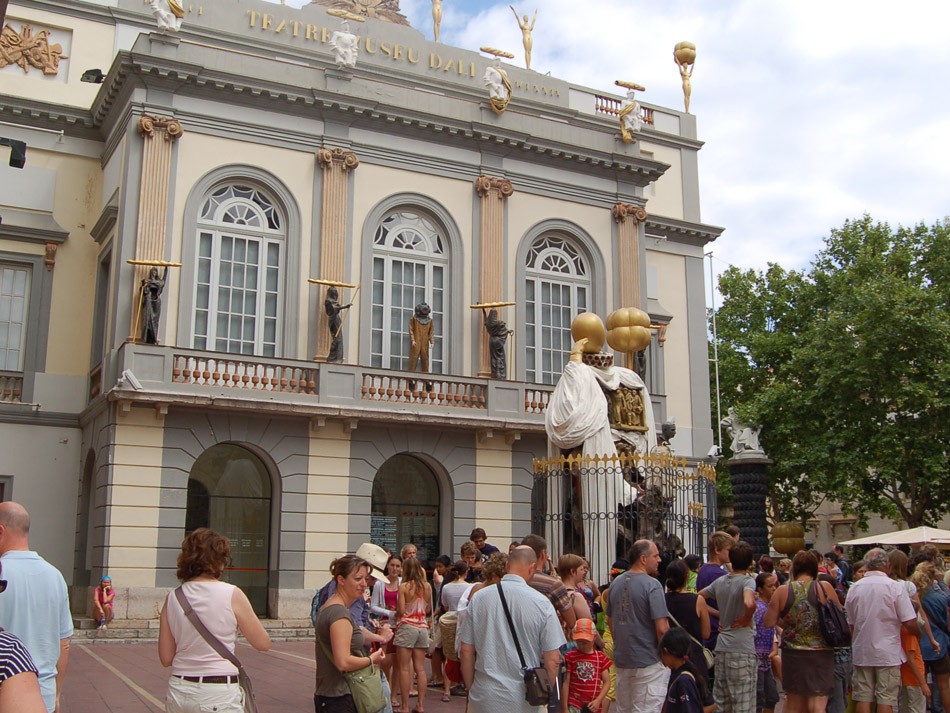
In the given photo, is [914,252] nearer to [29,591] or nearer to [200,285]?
[200,285]

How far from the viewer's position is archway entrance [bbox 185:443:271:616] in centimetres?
2317

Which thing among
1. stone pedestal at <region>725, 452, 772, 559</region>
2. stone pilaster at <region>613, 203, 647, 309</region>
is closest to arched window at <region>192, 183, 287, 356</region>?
stone pilaster at <region>613, 203, 647, 309</region>

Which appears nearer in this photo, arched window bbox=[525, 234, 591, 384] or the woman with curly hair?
the woman with curly hair

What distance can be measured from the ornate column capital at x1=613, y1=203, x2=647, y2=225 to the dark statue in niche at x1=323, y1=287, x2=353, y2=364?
8765 millimetres

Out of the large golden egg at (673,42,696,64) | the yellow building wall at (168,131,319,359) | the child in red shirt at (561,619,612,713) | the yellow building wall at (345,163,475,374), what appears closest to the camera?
the child in red shirt at (561,619,612,713)

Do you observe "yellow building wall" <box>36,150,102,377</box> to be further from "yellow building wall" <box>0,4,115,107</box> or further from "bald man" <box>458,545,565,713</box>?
"bald man" <box>458,545,565,713</box>

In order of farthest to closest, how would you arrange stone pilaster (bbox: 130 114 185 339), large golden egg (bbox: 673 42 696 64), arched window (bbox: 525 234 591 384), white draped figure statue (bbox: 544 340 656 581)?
1. large golden egg (bbox: 673 42 696 64)
2. arched window (bbox: 525 234 591 384)
3. stone pilaster (bbox: 130 114 185 339)
4. white draped figure statue (bbox: 544 340 656 581)

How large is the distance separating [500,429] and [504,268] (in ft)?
14.3

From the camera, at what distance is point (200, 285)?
941 inches

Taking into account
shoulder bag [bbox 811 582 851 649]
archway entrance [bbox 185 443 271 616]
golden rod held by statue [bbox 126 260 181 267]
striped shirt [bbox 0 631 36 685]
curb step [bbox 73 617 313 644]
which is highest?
golden rod held by statue [bbox 126 260 181 267]

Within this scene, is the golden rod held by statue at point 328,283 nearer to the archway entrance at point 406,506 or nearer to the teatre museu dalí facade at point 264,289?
the teatre museu dalí facade at point 264,289

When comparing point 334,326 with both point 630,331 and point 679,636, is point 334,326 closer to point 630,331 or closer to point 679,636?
point 630,331

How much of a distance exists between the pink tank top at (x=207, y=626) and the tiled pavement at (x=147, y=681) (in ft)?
18.2

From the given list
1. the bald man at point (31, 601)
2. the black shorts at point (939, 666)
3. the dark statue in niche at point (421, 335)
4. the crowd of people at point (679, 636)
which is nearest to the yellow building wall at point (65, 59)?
the dark statue in niche at point (421, 335)
